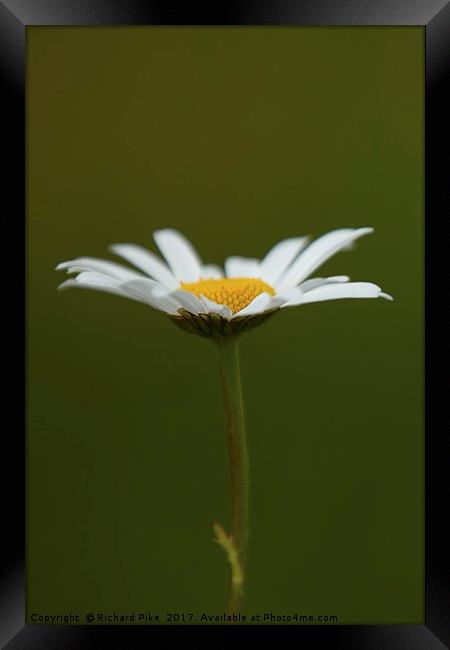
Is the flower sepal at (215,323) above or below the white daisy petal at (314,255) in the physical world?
below

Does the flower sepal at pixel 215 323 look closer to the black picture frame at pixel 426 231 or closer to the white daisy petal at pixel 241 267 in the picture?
the white daisy petal at pixel 241 267

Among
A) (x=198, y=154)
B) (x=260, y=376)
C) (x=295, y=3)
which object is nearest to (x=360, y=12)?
(x=295, y=3)

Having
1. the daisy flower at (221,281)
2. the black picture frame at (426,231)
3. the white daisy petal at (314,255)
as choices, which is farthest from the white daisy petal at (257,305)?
the black picture frame at (426,231)

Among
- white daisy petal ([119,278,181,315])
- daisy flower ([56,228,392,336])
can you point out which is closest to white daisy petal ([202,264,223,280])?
daisy flower ([56,228,392,336])

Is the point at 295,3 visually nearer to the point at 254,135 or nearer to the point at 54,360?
the point at 254,135

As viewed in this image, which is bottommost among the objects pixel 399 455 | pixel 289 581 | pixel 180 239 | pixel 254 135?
pixel 289 581

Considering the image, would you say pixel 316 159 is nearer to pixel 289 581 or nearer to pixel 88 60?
pixel 88 60

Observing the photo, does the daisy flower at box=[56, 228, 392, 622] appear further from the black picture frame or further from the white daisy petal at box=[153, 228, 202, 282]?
the black picture frame

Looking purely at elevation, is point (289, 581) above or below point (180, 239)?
below
